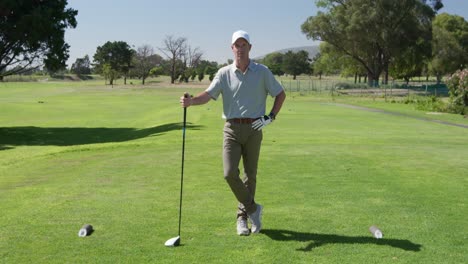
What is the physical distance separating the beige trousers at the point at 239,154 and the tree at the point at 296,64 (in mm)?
176233

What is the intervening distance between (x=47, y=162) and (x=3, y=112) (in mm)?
34032

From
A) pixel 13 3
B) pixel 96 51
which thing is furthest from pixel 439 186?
pixel 96 51

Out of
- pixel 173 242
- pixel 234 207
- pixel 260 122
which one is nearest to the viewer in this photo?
pixel 173 242

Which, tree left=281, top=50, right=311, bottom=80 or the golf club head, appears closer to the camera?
the golf club head

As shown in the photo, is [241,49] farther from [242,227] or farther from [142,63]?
[142,63]

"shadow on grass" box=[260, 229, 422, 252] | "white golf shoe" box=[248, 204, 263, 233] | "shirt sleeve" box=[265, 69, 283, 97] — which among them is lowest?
"shadow on grass" box=[260, 229, 422, 252]

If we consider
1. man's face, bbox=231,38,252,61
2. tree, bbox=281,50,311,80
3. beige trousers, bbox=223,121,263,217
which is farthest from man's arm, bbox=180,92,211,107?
tree, bbox=281,50,311,80

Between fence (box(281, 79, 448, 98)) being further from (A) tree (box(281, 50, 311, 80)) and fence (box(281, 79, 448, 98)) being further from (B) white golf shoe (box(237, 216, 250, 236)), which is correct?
(A) tree (box(281, 50, 311, 80))

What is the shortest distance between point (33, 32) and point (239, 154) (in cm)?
2570

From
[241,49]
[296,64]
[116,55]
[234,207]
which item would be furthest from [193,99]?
[296,64]

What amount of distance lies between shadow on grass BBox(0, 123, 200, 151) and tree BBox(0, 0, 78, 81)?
435 centimetres

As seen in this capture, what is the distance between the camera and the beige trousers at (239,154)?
20.9 feet

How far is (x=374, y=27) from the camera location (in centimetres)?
8244

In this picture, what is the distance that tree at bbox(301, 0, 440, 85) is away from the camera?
8125 cm
